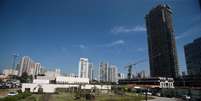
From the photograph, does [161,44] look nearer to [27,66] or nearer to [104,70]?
[104,70]

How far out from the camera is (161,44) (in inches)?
1395

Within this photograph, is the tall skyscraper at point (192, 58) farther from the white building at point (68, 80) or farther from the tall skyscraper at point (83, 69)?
the tall skyscraper at point (83, 69)

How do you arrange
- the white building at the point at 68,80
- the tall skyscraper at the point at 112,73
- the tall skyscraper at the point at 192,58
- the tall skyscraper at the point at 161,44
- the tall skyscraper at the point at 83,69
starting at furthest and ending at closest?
1. the tall skyscraper at the point at 112,73
2. the tall skyscraper at the point at 83,69
3. the tall skyscraper at the point at 161,44
4. the white building at the point at 68,80
5. the tall skyscraper at the point at 192,58

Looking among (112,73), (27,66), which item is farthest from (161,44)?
(27,66)

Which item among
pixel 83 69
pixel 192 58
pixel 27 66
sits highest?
pixel 192 58

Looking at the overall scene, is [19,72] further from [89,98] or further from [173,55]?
[173,55]

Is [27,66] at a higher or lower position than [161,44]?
lower

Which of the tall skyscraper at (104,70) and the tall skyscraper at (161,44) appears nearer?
the tall skyscraper at (161,44)

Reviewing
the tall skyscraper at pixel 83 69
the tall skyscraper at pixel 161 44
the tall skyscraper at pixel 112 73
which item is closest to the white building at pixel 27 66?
the tall skyscraper at pixel 83 69

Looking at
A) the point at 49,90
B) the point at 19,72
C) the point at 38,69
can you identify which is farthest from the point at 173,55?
the point at 19,72

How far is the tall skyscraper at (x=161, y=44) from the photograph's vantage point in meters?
34.6

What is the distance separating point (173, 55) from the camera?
34750 mm

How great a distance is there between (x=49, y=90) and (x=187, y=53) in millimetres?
22616

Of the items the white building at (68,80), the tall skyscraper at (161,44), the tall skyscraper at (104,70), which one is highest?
the tall skyscraper at (161,44)
